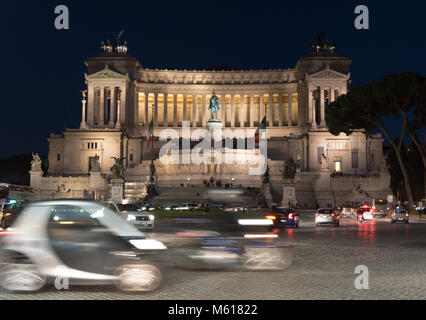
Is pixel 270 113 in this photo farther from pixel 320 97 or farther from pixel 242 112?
pixel 320 97

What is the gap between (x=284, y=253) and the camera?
1622cm

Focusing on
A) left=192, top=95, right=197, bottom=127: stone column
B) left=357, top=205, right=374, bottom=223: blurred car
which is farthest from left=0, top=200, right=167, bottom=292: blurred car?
left=192, top=95, right=197, bottom=127: stone column

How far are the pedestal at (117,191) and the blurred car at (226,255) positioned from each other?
50.2 meters

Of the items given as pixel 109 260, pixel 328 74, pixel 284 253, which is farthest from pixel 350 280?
pixel 328 74

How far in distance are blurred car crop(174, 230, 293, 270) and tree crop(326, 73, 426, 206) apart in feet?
130

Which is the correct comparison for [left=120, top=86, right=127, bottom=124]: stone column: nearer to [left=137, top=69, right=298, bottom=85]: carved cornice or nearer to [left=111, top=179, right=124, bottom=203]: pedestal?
[left=137, top=69, right=298, bottom=85]: carved cornice

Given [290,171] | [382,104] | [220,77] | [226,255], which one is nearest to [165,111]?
[220,77]

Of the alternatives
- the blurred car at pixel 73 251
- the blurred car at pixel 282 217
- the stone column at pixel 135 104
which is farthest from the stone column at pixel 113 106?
the blurred car at pixel 73 251

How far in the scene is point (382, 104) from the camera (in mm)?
55469

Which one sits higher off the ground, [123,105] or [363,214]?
[123,105]

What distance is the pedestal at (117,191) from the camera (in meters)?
64.6

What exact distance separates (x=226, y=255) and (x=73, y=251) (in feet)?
12.8

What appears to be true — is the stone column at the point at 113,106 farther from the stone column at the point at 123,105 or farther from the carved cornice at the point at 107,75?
the carved cornice at the point at 107,75

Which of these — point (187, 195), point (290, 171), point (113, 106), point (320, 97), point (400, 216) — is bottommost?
point (400, 216)
